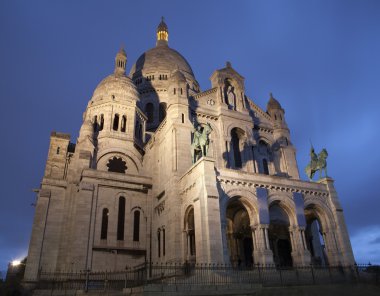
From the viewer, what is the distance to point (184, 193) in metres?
25.0

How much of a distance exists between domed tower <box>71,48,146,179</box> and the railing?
1186 cm

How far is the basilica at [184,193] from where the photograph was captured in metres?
23.1

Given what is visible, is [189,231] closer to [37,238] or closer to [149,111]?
[37,238]

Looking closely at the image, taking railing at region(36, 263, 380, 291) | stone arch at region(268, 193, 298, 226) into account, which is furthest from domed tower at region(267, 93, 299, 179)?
railing at region(36, 263, 380, 291)

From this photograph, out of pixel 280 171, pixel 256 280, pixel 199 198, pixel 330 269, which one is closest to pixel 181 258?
pixel 199 198

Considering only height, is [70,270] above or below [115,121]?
below

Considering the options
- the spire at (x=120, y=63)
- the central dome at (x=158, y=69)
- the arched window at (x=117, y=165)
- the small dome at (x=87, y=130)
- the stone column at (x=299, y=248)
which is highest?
the central dome at (x=158, y=69)

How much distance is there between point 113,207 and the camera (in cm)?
2958

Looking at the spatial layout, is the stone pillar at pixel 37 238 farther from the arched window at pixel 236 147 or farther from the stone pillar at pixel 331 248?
the stone pillar at pixel 331 248

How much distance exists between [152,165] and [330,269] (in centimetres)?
1825

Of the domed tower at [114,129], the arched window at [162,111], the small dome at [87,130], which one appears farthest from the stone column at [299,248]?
the arched window at [162,111]

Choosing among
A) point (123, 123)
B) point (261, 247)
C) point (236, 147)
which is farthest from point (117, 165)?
point (261, 247)

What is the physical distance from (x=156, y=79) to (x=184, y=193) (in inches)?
1181

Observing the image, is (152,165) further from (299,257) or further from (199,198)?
(299,257)
